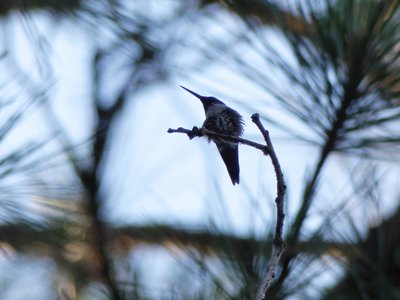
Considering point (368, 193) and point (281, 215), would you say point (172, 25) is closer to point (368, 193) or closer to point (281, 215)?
point (368, 193)

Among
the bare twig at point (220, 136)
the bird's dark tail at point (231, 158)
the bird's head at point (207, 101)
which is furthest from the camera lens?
the bird's head at point (207, 101)

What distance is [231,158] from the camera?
167 centimetres

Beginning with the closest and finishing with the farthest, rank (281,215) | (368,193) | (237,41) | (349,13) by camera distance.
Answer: (281,215) < (349,13) < (237,41) < (368,193)

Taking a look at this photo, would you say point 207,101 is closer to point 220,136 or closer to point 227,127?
point 227,127

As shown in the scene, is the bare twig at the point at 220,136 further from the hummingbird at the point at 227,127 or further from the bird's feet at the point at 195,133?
the hummingbird at the point at 227,127

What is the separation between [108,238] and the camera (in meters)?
1.62

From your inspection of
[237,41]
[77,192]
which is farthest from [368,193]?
[77,192]

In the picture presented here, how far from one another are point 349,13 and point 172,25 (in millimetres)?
462

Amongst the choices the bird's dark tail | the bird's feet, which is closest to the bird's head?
the bird's dark tail

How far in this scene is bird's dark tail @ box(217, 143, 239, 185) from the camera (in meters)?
1.65

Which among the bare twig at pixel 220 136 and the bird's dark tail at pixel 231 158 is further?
the bird's dark tail at pixel 231 158

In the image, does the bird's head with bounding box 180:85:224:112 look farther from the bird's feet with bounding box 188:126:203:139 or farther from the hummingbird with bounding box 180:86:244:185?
the bird's feet with bounding box 188:126:203:139

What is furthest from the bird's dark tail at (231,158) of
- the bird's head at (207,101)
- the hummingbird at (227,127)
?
the bird's head at (207,101)

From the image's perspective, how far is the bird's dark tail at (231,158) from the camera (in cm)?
165
